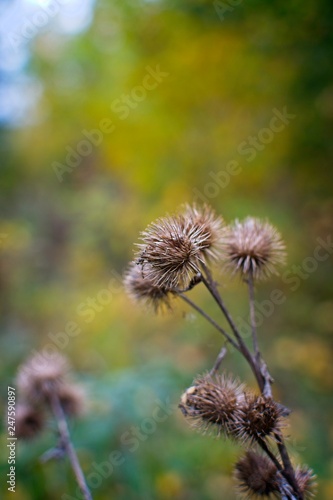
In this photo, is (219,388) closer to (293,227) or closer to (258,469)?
(258,469)

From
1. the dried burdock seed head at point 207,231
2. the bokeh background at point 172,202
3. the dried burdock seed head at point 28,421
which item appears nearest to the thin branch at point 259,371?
the dried burdock seed head at point 207,231

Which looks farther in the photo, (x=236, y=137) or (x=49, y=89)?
(x=49, y=89)

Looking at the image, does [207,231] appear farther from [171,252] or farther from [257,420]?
[257,420]

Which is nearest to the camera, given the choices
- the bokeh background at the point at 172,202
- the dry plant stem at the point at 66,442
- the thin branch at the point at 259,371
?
the thin branch at the point at 259,371

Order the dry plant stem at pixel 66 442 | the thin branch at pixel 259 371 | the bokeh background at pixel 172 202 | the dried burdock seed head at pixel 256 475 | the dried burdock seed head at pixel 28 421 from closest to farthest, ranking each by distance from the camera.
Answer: the thin branch at pixel 259 371 → the dried burdock seed head at pixel 256 475 → the dry plant stem at pixel 66 442 → the dried burdock seed head at pixel 28 421 → the bokeh background at pixel 172 202

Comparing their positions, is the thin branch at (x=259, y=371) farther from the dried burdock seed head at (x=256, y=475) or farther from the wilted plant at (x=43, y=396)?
the wilted plant at (x=43, y=396)

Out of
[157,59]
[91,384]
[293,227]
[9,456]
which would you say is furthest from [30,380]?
[157,59]

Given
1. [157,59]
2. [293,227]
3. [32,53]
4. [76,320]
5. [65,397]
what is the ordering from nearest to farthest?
[65,397] < [293,227] < [157,59] < [76,320] < [32,53]

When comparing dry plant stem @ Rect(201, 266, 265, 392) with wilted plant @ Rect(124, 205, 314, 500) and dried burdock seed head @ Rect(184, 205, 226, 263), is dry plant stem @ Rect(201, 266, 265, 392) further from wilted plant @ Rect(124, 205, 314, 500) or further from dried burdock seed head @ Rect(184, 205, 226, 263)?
dried burdock seed head @ Rect(184, 205, 226, 263)
